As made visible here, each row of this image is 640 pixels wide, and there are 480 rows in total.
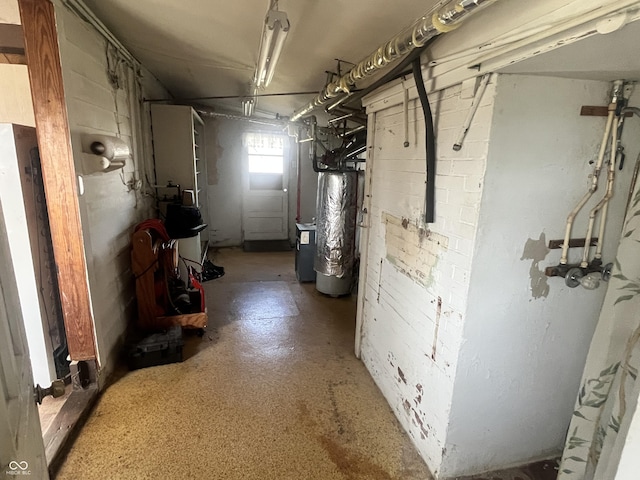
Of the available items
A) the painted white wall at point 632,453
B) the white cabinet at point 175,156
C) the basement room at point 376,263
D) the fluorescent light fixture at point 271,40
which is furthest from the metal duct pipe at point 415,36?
the white cabinet at point 175,156

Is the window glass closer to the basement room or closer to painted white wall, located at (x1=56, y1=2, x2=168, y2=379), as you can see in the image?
painted white wall, located at (x1=56, y1=2, x2=168, y2=379)

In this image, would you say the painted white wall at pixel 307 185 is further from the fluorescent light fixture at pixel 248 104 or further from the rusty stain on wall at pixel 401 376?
the rusty stain on wall at pixel 401 376

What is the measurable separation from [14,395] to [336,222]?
3175mm

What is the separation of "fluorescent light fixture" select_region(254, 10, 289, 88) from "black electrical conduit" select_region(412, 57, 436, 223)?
63 cm

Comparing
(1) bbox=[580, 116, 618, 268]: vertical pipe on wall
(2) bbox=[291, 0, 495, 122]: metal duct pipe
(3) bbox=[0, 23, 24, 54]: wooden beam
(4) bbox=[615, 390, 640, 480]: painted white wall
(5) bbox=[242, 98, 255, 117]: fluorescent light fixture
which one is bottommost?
(4) bbox=[615, 390, 640, 480]: painted white wall

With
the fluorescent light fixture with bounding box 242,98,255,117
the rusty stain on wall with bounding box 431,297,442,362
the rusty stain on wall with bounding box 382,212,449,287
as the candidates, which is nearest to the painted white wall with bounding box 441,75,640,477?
the rusty stain on wall with bounding box 431,297,442,362

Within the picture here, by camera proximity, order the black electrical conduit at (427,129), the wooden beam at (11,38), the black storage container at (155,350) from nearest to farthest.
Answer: the black electrical conduit at (427,129)
the wooden beam at (11,38)
the black storage container at (155,350)

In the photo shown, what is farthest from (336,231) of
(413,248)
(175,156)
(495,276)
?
(495,276)

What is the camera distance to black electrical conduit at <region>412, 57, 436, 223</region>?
1537 mm

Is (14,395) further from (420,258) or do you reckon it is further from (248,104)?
(248,104)

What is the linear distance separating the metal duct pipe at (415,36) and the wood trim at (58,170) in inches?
62.5

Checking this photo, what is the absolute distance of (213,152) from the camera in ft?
18.6

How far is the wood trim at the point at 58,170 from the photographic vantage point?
1.65 metres

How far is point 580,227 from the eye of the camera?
4.70 ft
